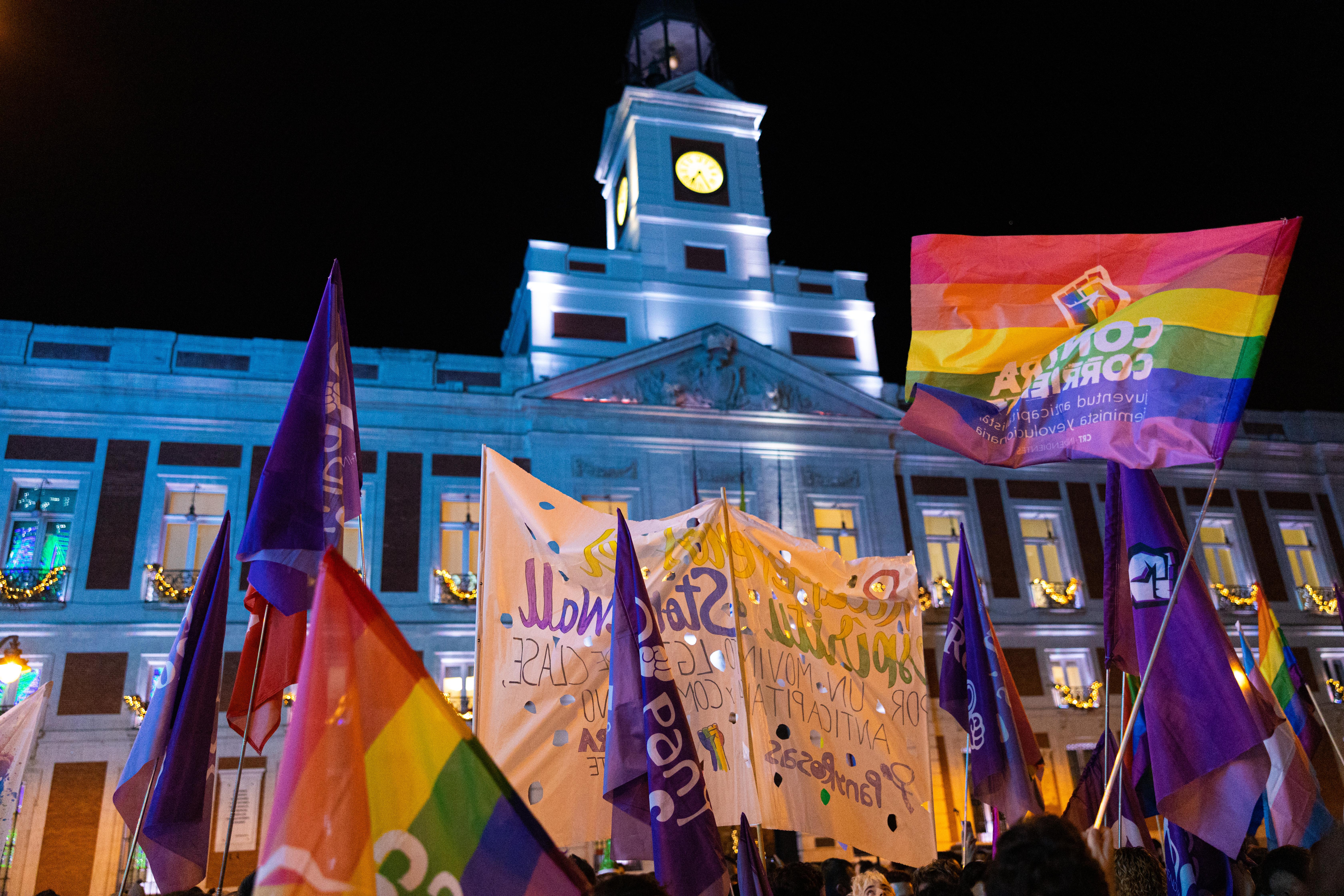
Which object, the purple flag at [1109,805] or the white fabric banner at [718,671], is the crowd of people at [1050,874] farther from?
the purple flag at [1109,805]

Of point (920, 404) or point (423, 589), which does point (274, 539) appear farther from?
point (423, 589)

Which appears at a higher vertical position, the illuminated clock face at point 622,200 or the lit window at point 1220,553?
the illuminated clock face at point 622,200

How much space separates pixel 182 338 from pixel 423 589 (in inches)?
301

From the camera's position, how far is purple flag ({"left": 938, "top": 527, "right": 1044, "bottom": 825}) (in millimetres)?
8180

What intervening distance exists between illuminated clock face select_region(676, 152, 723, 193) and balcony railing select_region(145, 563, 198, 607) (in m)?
15.7

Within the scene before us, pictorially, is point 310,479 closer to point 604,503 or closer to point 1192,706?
point 1192,706

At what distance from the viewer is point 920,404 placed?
6.14 meters

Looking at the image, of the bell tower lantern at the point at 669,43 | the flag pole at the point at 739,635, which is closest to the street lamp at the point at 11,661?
the flag pole at the point at 739,635

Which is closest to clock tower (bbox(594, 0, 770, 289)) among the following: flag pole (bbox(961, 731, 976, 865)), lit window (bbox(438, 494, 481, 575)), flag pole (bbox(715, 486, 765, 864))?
lit window (bbox(438, 494, 481, 575))

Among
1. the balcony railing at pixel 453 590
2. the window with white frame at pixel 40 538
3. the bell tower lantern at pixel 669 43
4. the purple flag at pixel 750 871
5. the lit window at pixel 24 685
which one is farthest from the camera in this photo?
the bell tower lantern at pixel 669 43

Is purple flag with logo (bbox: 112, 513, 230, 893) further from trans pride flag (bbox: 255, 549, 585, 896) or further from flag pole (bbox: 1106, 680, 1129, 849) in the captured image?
flag pole (bbox: 1106, 680, 1129, 849)

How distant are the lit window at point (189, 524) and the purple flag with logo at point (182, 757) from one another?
15.4 metres

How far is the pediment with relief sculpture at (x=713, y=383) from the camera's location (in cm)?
2334

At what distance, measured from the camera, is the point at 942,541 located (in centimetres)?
2462
